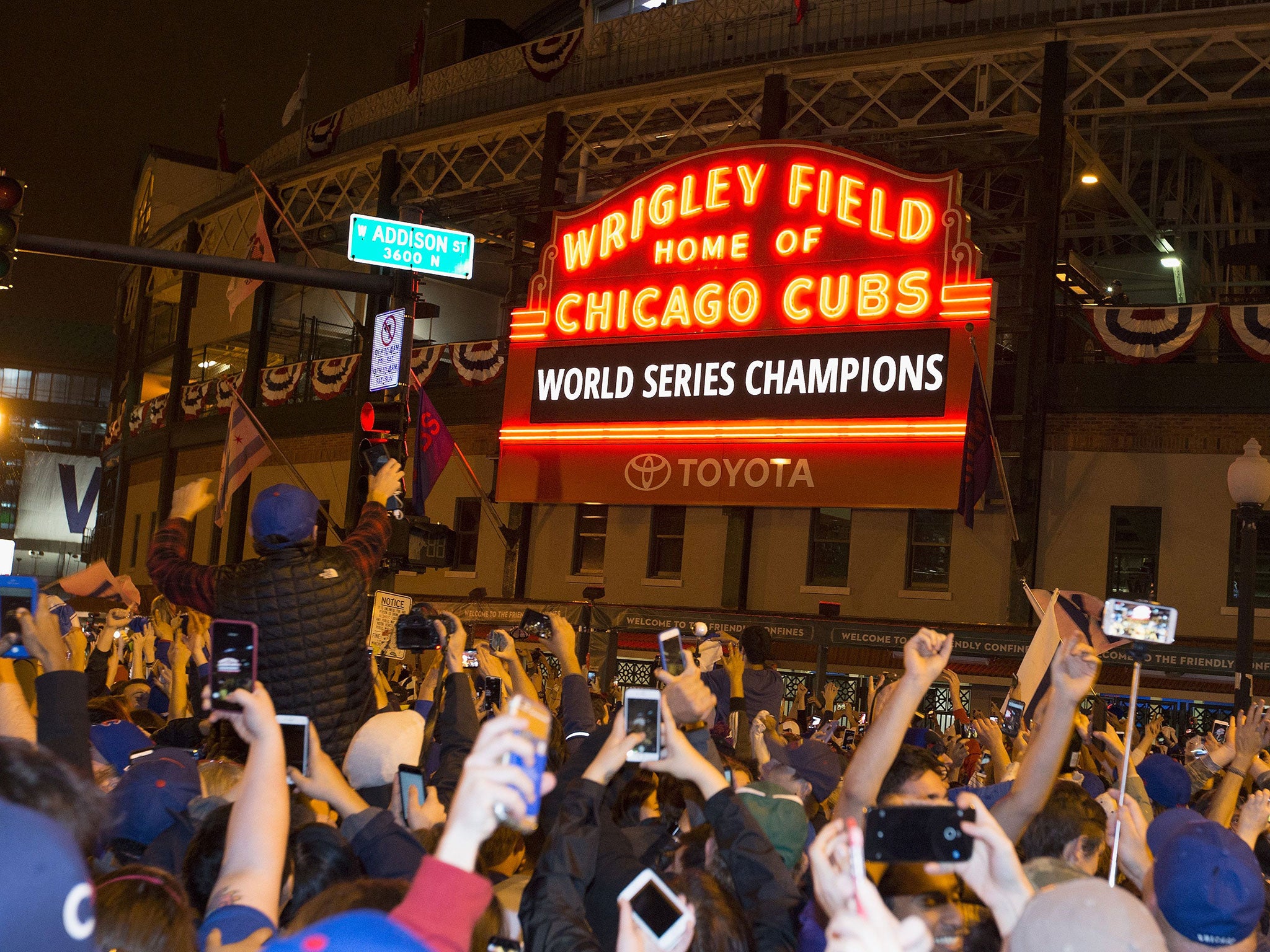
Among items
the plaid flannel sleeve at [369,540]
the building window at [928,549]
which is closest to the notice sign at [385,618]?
the plaid flannel sleeve at [369,540]

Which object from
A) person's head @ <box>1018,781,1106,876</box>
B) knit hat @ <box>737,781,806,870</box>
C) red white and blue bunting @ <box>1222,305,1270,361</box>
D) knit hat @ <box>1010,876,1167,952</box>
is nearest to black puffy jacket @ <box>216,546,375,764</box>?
knit hat @ <box>737,781,806,870</box>

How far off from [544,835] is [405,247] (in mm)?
6428

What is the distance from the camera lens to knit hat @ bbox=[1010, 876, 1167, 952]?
2176 mm

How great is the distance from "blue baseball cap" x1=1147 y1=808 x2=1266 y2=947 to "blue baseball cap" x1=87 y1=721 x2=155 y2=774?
13.0 feet

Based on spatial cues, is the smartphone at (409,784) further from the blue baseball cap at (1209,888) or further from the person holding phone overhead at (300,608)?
the blue baseball cap at (1209,888)

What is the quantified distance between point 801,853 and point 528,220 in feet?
85.5

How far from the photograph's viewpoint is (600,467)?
2277 centimetres

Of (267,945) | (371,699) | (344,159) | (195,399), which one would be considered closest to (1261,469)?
(371,699)

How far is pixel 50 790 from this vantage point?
6.40 ft

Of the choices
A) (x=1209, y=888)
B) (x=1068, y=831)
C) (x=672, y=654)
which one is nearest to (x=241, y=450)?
(x=672, y=654)

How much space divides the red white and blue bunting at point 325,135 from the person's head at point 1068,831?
28.4 meters

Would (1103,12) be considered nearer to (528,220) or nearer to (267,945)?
(528,220)

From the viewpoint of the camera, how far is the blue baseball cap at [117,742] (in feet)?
17.4

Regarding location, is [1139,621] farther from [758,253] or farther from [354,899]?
[758,253]
